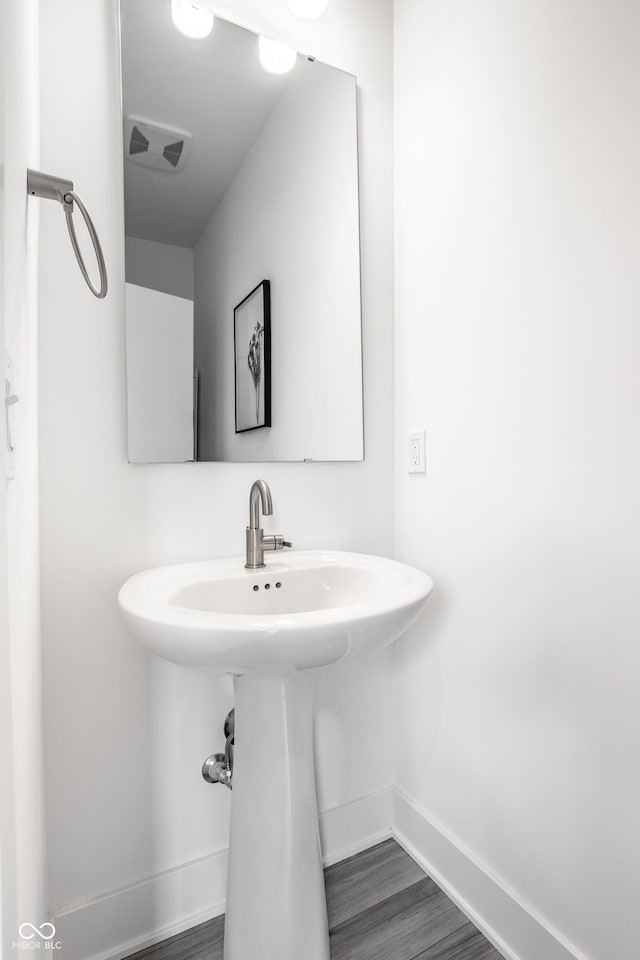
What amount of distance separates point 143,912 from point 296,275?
1.48 meters

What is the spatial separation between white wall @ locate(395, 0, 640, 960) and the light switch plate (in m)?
0.02

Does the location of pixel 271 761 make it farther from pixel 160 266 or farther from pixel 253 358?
pixel 160 266

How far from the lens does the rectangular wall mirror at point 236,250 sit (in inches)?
43.4

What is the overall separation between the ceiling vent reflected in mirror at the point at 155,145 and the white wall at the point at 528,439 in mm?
581

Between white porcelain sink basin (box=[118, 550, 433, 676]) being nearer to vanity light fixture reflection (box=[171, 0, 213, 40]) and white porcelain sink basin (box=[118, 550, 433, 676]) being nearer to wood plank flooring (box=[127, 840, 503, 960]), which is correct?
wood plank flooring (box=[127, 840, 503, 960])

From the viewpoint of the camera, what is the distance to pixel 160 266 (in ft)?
3.66

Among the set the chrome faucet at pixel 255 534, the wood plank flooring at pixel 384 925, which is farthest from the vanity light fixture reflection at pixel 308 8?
the wood plank flooring at pixel 384 925

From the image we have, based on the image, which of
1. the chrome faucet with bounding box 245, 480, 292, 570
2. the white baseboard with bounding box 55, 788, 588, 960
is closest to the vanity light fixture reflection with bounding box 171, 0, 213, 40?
the chrome faucet with bounding box 245, 480, 292, 570

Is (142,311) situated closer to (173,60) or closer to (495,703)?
(173,60)

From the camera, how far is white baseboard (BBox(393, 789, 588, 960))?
968 millimetres

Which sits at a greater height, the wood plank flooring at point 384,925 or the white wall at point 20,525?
the white wall at point 20,525

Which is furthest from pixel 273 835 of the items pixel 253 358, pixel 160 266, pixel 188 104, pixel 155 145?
pixel 188 104

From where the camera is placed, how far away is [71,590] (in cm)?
102

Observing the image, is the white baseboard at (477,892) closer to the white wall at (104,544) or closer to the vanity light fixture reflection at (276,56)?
the white wall at (104,544)
